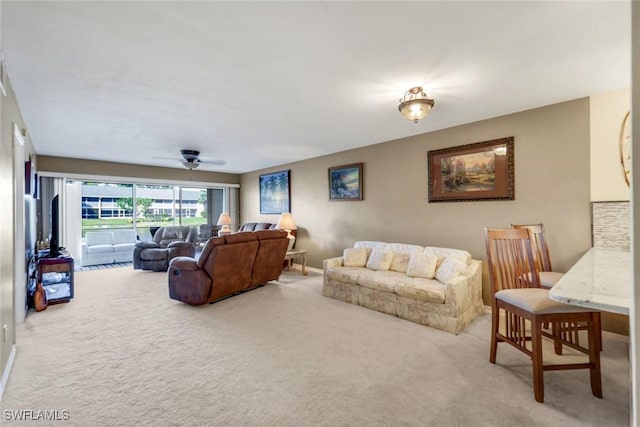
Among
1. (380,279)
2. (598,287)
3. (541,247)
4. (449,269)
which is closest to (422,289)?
(449,269)

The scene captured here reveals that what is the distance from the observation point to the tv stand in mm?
3846

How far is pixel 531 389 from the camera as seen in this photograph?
2.00 meters

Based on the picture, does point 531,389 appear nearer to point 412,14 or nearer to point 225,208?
point 412,14

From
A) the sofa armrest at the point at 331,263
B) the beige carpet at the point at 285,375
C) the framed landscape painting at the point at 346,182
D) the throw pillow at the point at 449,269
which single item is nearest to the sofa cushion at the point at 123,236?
the beige carpet at the point at 285,375

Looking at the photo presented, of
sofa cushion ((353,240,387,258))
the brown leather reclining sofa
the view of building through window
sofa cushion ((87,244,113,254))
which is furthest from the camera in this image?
the view of building through window

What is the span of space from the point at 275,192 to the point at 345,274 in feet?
12.3

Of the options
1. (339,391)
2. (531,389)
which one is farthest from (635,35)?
(339,391)

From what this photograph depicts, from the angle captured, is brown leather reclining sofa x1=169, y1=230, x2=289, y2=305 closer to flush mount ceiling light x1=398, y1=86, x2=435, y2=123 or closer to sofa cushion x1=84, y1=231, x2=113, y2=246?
flush mount ceiling light x1=398, y1=86, x2=435, y2=123

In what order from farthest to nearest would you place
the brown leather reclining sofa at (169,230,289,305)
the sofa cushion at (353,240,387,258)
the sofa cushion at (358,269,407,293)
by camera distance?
the sofa cushion at (353,240,387,258), the brown leather reclining sofa at (169,230,289,305), the sofa cushion at (358,269,407,293)

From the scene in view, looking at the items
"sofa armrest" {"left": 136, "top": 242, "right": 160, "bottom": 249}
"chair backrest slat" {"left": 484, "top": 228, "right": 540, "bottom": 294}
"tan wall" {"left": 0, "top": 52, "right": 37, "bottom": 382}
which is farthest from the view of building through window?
"chair backrest slat" {"left": 484, "top": 228, "right": 540, "bottom": 294}

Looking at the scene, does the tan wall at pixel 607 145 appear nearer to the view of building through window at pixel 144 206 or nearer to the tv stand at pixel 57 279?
the tv stand at pixel 57 279

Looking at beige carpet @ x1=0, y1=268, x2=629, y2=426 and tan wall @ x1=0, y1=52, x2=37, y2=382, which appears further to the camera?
tan wall @ x1=0, y1=52, x2=37, y2=382

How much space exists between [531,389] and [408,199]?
283 centimetres

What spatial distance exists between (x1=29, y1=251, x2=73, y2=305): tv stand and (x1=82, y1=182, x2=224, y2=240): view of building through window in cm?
301
